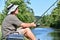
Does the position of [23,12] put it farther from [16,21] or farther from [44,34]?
[16,21]

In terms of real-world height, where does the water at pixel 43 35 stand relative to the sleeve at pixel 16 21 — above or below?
below

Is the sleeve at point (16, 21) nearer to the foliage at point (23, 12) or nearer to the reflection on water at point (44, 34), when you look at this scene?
the reflection on water at point (44, 34)

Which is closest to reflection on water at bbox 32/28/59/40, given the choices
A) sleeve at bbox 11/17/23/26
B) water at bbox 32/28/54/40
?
water at bbox 32/28/54/40

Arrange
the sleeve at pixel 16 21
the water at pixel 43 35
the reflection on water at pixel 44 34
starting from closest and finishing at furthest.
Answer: the sleeve at pixel 16 21
the water at pixel 43 35
the reflection on water at pixel 44 34

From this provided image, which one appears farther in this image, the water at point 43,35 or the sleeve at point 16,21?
the water at point 43,35

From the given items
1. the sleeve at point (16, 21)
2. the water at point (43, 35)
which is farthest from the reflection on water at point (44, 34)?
the sleeve at point (16, 21)

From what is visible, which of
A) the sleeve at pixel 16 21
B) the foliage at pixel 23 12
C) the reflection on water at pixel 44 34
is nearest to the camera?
the sleeve at pixel 16 21

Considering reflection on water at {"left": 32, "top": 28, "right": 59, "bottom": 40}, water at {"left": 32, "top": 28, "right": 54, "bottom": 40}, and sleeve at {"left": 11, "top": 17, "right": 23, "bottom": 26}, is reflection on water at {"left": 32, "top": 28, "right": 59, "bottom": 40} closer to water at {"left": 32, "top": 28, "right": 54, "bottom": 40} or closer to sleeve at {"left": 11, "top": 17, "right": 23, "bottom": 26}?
water at {"left": 32, "top": 28, "right": 54, "bottom": 40}

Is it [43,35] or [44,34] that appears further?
[44,34]

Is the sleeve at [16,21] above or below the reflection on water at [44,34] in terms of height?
above

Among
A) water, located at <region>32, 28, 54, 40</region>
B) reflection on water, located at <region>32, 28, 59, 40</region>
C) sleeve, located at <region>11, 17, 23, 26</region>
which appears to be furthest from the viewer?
reflection on water, located at <region>32, 28, 59, 40</region>

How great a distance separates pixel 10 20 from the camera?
8.16m

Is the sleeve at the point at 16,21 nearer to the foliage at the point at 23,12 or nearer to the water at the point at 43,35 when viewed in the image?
the water at the point at 43,35

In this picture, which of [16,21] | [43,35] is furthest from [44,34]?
[16,21]
